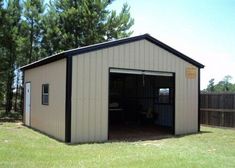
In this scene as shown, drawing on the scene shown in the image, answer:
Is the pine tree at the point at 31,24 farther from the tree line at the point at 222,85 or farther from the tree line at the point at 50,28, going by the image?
the tree line at the point at 222,85

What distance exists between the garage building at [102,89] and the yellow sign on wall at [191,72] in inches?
1.7

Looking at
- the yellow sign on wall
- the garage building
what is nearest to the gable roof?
the garage building

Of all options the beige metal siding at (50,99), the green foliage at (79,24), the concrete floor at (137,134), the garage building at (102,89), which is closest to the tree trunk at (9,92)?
the green foliage at (79,24)

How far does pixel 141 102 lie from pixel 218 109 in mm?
4315

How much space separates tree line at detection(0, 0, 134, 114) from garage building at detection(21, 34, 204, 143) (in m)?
7.41

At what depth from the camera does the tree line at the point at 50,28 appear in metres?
25.5

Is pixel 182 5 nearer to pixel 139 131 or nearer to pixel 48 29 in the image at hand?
pixel 139 131

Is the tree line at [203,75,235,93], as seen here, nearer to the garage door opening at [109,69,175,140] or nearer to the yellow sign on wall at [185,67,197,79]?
the garage door opening at [109,69,175,140]

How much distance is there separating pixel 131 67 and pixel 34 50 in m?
14.8

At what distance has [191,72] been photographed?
51.3ft

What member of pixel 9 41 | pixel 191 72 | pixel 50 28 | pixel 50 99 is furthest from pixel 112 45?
pixel 9 41

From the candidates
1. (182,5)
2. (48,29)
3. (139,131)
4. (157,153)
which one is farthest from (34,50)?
(157,153)

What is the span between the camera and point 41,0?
2642 cm

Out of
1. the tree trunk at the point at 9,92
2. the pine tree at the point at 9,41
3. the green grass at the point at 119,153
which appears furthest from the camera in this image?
the tree trunk at the point at 9,92
